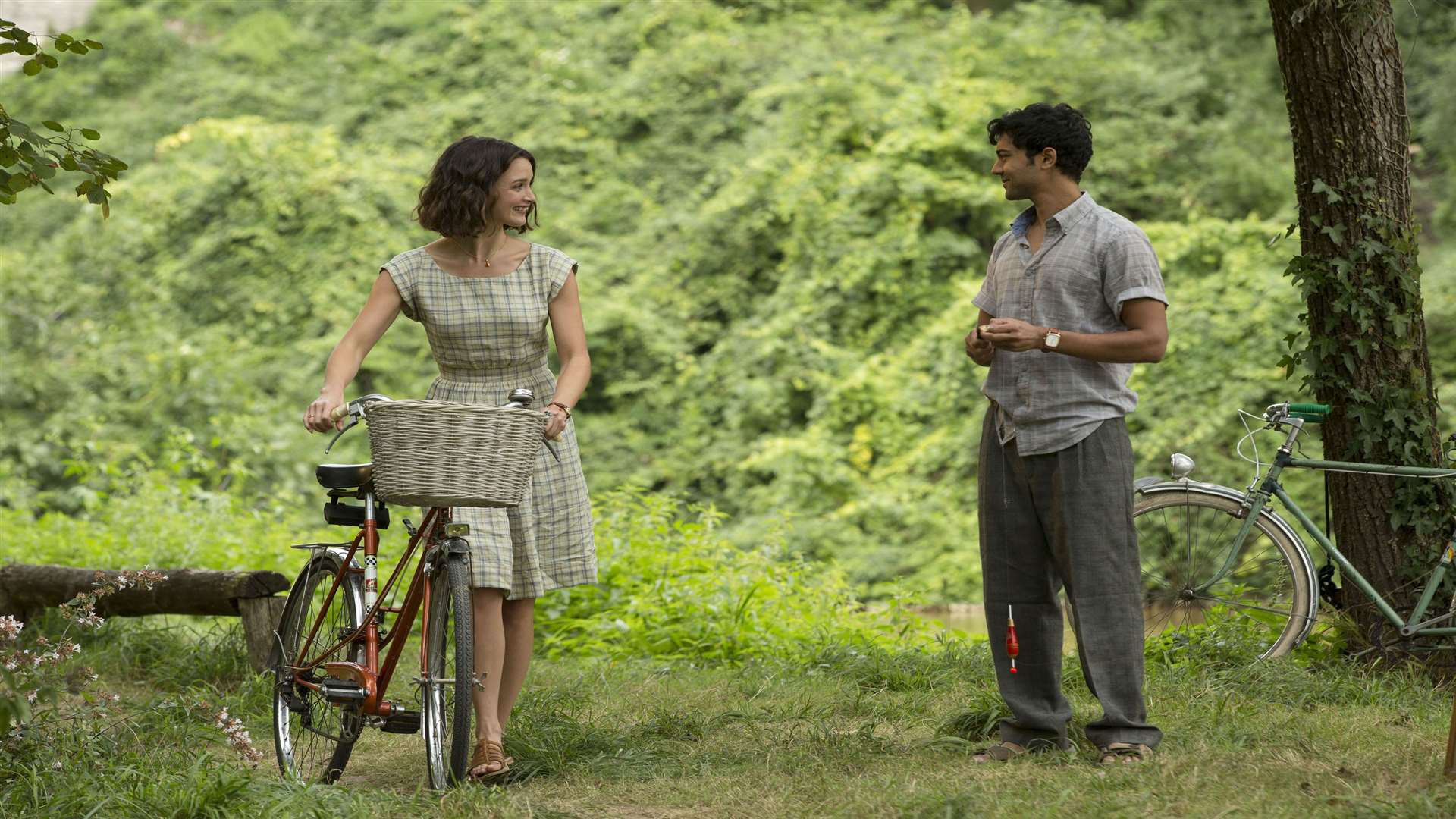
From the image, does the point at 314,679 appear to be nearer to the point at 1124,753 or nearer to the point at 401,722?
the point at 401,722

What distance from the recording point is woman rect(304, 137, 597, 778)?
3758 mm

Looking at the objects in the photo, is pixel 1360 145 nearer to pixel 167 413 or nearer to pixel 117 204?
pixel 167 413

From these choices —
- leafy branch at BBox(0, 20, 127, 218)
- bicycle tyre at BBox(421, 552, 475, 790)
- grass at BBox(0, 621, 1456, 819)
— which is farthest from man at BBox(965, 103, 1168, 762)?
leafy branch at BBox(0, 20, 127, 218)

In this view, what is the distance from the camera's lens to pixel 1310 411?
4.83 meters

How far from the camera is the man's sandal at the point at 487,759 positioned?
3748mm

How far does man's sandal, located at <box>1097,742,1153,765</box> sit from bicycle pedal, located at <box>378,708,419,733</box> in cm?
177

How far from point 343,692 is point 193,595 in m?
2.29

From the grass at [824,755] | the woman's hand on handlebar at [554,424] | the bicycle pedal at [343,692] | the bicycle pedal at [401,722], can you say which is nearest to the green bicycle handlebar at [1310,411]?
the grass at [824,755]

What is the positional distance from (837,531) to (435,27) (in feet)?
27.9

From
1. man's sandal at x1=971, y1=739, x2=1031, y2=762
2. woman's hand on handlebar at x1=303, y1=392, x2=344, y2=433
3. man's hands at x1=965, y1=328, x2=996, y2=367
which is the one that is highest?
man's hands at x1=965, y1=328, x2=996, y2=367

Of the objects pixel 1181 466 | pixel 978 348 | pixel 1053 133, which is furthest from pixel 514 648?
pixel 1181 466

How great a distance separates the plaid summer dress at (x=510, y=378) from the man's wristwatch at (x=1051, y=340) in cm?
127

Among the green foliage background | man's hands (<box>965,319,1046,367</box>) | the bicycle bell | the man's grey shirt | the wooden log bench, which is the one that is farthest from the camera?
the green foliage background

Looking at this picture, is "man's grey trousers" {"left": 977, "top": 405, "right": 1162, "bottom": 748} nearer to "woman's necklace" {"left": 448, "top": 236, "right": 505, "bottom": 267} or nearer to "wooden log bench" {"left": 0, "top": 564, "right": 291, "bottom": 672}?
"woman's necklace" {"left": 448, "top": 236, "right": 505, "bottom": 267}
